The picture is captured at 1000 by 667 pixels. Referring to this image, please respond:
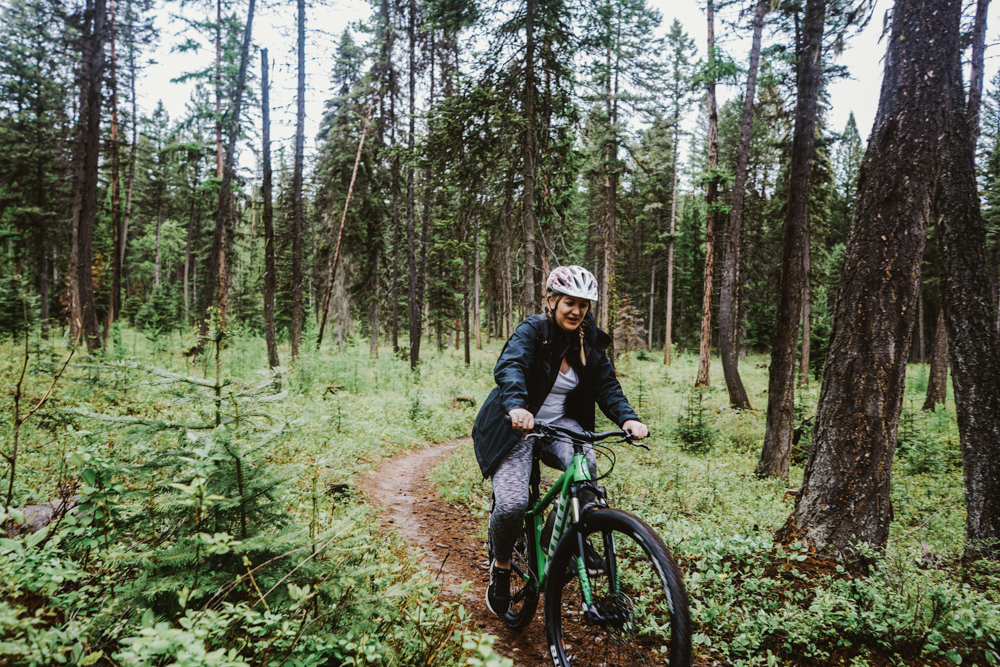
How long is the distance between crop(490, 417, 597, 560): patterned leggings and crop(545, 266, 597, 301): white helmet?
38.2 inches

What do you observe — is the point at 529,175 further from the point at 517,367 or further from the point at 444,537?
the point at 517,367

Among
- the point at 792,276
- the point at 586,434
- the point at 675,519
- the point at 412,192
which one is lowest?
the point at 675,519

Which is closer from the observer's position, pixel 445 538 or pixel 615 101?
pixel 445 538

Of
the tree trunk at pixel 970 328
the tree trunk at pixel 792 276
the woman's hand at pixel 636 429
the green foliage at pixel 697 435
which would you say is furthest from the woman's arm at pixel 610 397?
the green foliage at pixel 697 435

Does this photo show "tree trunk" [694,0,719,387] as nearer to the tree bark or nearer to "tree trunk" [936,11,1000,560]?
"tree trunk" [936,11,1000,560]

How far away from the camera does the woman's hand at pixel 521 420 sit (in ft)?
9.66

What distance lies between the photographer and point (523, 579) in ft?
12.1

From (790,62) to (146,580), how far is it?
1805cm

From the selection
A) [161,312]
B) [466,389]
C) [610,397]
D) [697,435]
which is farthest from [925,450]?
[161,312]

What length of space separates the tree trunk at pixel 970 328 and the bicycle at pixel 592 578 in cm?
438

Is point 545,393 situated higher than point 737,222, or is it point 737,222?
point 737,222

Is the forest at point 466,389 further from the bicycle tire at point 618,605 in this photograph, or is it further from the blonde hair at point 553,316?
the blonde hair at point 553,316

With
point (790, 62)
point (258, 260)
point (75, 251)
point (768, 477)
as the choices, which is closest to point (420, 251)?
point (75, 251)

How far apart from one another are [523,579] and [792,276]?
25.1 ft
